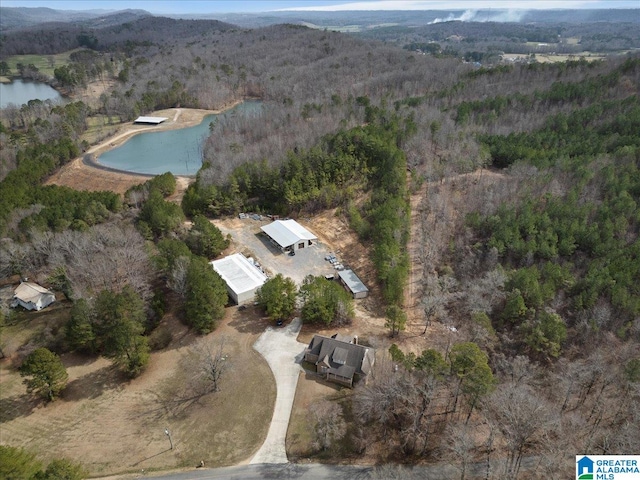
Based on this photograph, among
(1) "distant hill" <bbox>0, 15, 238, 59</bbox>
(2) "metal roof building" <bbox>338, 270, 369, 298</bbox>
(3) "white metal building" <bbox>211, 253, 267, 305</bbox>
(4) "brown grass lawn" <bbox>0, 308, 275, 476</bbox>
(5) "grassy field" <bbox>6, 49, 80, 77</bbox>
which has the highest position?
(1) "distant hill" <bbox>0, 15, 238, 59</bbox>

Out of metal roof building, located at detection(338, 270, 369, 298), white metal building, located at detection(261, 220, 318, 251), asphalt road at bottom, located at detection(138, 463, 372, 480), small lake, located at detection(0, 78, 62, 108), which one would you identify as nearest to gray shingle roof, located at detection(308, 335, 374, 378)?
asphalt road at bottom, located at detection(138, 463, 372, 480)

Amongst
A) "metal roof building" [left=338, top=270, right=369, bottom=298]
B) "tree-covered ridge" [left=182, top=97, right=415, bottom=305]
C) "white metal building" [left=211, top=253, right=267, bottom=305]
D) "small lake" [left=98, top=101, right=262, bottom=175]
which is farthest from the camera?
"small lake" [left=98, top=101, right=262, bottom=175]

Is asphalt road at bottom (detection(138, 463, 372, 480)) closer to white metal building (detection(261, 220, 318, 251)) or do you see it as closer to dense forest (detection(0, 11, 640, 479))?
dense forest (detection(0, 11, 640, 479))

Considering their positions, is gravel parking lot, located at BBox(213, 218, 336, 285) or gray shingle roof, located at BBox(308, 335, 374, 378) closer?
gray shingle roof, located at BBox(308, 335, 374, 378)

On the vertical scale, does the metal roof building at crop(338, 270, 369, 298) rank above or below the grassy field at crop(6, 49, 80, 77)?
below

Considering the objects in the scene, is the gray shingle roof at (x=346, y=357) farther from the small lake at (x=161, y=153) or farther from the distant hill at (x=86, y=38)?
the distant hill at (x=86, y=38)

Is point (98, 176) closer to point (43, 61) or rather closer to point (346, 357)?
point (346, 357)

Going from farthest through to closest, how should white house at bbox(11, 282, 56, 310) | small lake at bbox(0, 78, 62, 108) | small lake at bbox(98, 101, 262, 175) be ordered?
1. small lake at bbox(0, 78, 62, 108)
2. small lake at bbox(98, 101, 262, 175)
3. white house at bbox(11, 282, 56, 310)

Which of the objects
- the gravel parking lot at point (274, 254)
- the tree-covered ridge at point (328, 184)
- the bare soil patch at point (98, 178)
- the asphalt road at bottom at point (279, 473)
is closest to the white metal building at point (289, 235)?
the gravel parking lot at point (274, 254)
